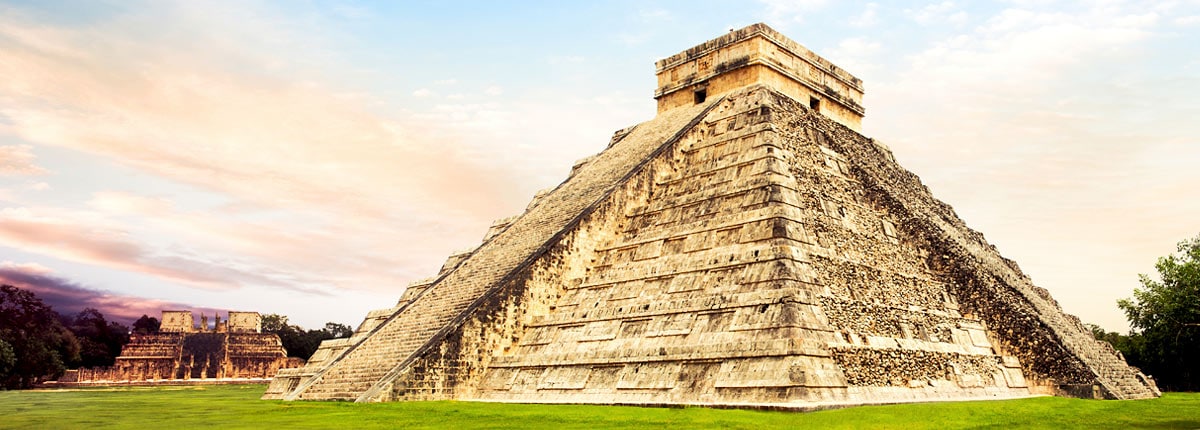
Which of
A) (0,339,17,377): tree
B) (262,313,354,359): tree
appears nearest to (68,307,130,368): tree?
(262,313,354,359): tree

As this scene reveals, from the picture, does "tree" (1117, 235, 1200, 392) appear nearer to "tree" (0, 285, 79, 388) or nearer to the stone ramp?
the stone ramp

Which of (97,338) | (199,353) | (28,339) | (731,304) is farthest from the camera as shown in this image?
(97,338)

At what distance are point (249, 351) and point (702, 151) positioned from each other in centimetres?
4632

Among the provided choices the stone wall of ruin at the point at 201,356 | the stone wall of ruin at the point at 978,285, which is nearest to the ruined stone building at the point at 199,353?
the stone wall of ruin at the point at 201,356

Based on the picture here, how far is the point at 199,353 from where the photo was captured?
2237 inches

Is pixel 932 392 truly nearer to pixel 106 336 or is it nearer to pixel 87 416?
pixel 87 416

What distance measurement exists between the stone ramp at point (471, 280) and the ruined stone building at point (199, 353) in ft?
133

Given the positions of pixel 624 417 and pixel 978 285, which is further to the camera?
pixel 978 285

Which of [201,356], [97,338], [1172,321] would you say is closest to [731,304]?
[1172,321]

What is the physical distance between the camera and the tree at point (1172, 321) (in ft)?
94.5

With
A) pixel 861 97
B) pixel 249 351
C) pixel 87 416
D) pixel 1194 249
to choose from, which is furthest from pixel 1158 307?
pixel 249 351

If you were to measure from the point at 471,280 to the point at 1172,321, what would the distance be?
24.3 metres

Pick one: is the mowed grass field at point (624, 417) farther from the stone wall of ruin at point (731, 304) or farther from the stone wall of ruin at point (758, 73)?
the stone wall of ruin at point (758, 73)

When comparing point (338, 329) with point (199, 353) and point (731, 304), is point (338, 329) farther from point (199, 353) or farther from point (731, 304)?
point (731, 304)
